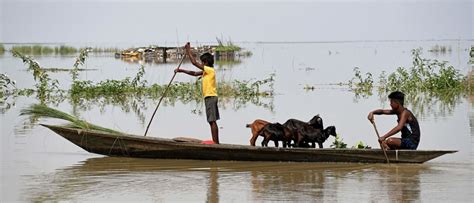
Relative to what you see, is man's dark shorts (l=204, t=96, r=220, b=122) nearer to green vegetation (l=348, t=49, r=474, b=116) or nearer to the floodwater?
the floodwater

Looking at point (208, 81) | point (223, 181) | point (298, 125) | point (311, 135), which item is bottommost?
point (223, 181)

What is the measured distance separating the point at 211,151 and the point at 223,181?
1110 millimetres

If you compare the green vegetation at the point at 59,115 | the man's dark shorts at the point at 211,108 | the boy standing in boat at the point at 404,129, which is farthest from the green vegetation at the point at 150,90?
the boy standing in boat at the point at 404,129

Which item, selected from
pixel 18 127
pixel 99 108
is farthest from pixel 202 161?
pixel 99 108

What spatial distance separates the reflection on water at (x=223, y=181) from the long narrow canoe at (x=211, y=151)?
83 mm

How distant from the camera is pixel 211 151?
10414mm

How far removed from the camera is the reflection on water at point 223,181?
8.52 meters

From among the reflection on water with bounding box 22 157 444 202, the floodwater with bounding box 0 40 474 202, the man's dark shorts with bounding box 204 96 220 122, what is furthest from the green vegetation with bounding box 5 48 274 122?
the reflection on water with bounding box 22 157 444 202

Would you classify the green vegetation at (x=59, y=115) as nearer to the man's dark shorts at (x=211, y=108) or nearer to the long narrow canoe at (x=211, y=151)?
the long narrow canoe at (x=211, y=151)

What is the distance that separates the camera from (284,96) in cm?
1970

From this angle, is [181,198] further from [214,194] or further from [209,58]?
[209,58]

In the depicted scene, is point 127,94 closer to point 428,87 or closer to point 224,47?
point 428,87

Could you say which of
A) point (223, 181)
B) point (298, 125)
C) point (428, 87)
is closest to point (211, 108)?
point (298, 125)

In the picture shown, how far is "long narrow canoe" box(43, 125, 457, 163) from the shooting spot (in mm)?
10125
